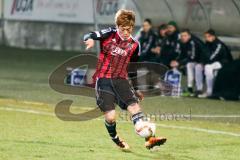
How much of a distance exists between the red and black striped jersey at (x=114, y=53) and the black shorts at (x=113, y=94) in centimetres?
10

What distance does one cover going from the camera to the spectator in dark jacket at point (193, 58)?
56.6ft

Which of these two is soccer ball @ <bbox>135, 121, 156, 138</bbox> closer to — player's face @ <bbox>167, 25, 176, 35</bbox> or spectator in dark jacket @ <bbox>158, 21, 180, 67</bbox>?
spectator in dark jacket @ <bbox>158, 21, 180, 67</bbox>

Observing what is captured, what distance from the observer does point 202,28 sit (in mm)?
19922

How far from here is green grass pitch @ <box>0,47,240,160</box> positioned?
966 centimetres

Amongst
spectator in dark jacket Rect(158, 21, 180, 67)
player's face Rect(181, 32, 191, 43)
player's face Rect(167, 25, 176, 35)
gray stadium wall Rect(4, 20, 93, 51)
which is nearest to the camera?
player's face Rect(181, 32, 191, 43)

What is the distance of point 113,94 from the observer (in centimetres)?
1012

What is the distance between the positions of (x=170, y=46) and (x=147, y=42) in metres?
0.82

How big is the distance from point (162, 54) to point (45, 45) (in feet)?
37.3

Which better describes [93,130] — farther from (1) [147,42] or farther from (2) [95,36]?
(1) [147,42]

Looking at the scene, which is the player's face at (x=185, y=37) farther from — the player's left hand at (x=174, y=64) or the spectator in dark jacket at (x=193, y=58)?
the player's left hand at (x=174, y=64)

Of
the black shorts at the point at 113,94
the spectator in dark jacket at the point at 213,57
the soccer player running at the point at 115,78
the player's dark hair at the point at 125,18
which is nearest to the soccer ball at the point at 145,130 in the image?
the soccer player running at the point at 115,78

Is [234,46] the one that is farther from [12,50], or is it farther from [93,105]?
[12,50]

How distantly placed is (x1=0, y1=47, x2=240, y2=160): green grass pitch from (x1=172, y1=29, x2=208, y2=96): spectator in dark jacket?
2.68 feet

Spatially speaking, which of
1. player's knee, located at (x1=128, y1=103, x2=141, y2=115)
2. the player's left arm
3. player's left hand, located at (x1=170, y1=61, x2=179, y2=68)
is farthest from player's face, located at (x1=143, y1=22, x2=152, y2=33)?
player's knee, located at (x1=128, y1=103, x2=141, y2=115)
